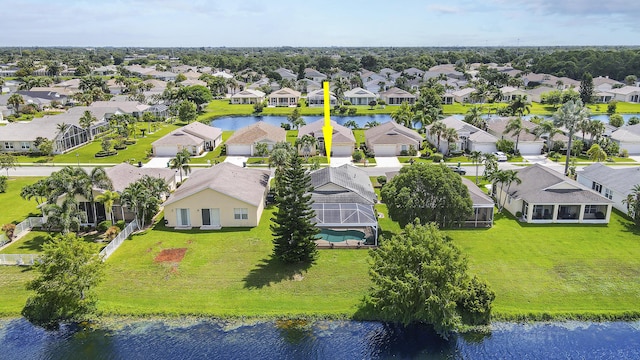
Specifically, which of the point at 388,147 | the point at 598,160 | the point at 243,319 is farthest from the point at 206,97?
the point at 243,319

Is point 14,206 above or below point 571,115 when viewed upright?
below

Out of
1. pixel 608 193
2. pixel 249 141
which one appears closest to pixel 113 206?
pixel 249 141

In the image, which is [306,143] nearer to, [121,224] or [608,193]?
[121,224]

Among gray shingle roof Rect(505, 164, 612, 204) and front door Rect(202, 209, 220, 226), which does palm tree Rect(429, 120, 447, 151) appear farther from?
front door Rect(202, 209, 220, 226)

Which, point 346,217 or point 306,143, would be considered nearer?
point 346,217

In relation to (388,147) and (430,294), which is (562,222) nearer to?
(430,294)

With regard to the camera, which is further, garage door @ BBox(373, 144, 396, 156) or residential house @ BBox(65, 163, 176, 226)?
garage door @ BBox(373, 144, 396, 156)

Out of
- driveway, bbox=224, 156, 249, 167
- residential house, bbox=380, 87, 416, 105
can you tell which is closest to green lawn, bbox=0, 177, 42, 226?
driveway, bbox=224, 156, 249, 167

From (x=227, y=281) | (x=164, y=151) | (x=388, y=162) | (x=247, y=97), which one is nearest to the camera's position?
(x=227, y=281)
